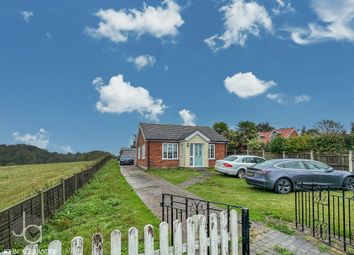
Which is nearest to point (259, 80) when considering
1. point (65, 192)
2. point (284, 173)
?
point (284, 173)

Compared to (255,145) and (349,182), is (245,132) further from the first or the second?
(349,182)

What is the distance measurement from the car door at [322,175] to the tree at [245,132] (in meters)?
24.5

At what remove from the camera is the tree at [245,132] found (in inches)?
1512

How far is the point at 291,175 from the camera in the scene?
1259 centimetres

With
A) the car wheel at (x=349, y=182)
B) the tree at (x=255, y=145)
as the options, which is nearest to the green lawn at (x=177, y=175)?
the car wheel at (x=349, y=182)

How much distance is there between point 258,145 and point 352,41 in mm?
17153

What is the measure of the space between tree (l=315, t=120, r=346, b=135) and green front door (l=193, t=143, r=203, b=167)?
872 inches

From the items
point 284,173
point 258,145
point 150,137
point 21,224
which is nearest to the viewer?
point 21,224

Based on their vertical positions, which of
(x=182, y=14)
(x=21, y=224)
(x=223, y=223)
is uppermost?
(x=182, y=14)

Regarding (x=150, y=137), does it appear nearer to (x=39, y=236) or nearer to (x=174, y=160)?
(x=174, y=160)

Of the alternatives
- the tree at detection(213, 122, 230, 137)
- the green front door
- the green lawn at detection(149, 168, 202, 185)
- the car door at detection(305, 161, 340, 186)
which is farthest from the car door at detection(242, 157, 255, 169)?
the tree at detection(213, 122, 230, 137)

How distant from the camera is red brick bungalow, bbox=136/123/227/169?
2641 centimetres

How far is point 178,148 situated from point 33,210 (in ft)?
68.4

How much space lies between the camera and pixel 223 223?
3.74 m
